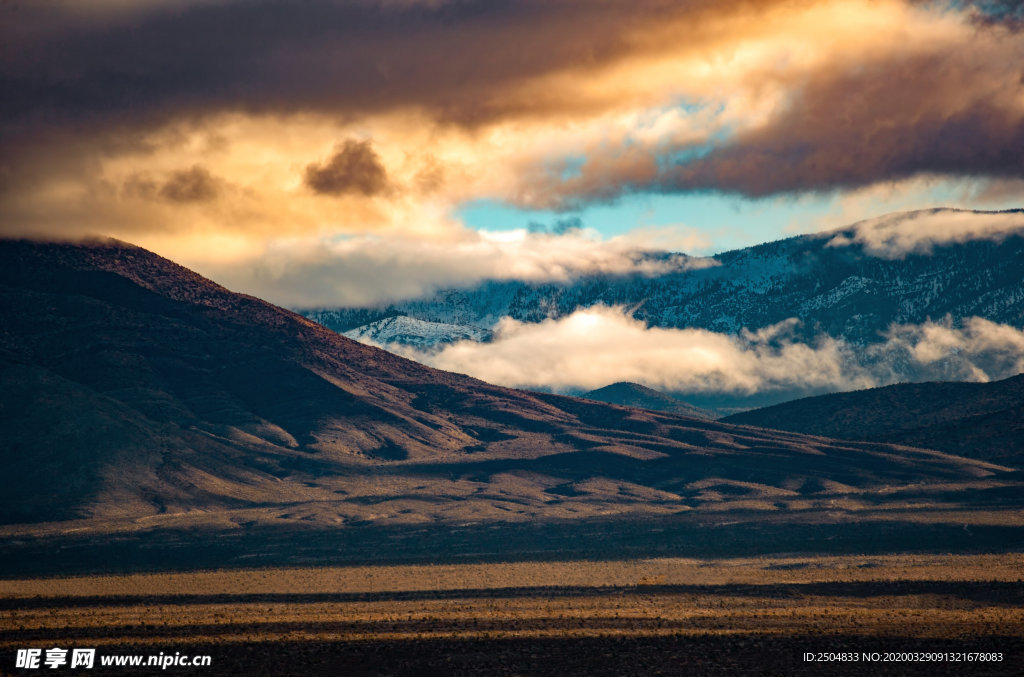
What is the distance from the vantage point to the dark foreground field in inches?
3049

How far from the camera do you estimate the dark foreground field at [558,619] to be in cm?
7744

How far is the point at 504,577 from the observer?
444ft

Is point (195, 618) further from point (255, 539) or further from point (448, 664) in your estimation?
point (255, 539)

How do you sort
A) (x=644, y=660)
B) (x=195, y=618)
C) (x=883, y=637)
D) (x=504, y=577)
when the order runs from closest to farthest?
(x=644, y=660) < (x=883, y=637) < (x=195, y=618) < (x=504, y=577)

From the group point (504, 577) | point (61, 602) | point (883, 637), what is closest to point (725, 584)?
point (504, 577)

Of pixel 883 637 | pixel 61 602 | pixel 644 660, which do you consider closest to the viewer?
pixel 644 660

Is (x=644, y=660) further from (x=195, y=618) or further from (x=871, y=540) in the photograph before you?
(x=871, y=540)

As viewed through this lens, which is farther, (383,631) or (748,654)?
(383,631)

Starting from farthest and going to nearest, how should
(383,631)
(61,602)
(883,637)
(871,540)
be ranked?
(871,540), (61,602), (383,631), (883,637)

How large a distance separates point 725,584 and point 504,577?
2412cm

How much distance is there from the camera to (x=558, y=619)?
9519 centimetres

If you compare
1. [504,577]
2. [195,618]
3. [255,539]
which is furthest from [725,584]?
[255,539]

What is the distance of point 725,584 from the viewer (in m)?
123

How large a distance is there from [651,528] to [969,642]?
117752mm
